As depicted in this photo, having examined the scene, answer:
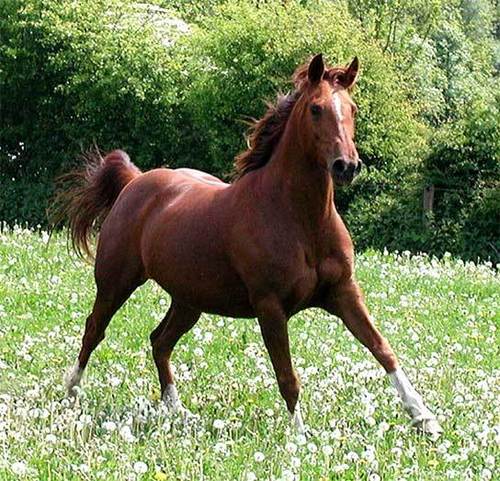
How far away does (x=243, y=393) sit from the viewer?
8.62m

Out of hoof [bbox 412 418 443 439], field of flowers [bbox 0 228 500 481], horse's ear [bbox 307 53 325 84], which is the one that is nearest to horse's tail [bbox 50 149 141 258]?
field of flowers [bbox 0 228 500 481]

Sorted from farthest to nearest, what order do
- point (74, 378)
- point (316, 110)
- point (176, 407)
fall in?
point (74, 378) < point (176, 407) < point (316, 110)

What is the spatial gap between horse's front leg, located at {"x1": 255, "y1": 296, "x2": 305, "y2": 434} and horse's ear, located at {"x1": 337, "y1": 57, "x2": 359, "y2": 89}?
1.38 metres

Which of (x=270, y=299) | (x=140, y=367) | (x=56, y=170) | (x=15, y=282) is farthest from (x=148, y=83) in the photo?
(x=270, y=299)

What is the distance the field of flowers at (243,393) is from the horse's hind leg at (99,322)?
140 mm

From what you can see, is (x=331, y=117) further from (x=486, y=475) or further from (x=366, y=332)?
(x=486, y=475)

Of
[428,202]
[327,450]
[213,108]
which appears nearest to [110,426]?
[327,450]

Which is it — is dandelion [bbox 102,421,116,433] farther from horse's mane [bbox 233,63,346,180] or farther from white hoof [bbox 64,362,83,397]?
horse's mane [bbox 233,63,346,180]

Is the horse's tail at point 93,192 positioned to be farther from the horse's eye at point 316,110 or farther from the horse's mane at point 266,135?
the horse's eye at point 316,110

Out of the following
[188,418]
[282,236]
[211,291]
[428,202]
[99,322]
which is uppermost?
[282,236]

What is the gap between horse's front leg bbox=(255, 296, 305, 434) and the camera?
293 inches

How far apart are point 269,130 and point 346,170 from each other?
4.12 feet

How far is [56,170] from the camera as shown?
87.9 feet

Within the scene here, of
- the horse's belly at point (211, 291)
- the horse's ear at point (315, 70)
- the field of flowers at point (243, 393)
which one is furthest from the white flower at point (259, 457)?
the horse's ear at point (315, 70)
